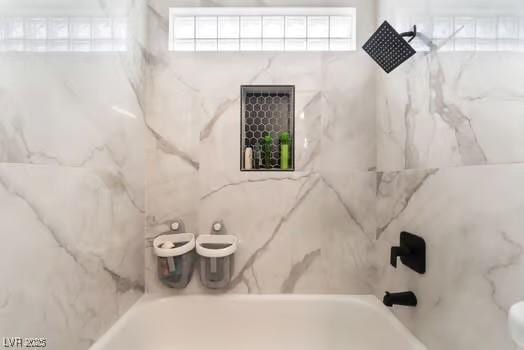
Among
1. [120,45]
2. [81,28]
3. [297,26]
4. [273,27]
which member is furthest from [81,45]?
[297,26]

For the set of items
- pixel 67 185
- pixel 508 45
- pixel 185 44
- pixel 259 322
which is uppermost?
pixel 185 44

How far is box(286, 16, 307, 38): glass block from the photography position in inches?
61.3

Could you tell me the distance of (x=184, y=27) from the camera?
1.55 m

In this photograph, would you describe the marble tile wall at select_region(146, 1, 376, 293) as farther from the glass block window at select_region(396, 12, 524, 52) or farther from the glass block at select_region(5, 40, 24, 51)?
the glass block at select_region(5, 40, 24, 51)

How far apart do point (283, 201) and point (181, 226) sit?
58cm

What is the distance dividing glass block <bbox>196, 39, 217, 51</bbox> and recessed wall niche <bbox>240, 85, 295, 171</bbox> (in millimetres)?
322

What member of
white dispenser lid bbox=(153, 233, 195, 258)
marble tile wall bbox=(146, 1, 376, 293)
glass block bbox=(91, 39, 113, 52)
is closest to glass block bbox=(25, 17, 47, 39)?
A: glass block bbox=(91, 39, 113, 52)

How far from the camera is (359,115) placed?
1493 mm

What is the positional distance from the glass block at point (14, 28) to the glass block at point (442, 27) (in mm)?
1293

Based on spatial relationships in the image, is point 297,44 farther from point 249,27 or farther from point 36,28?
point 36,28

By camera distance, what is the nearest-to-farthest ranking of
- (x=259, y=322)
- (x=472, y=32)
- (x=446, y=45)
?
(x=472, y=32)
(x=446, y=45)
(x=259, y=322)

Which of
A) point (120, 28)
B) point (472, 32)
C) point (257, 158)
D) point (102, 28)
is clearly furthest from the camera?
point (257, 158)

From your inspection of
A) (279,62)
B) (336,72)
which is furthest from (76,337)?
(336,72)

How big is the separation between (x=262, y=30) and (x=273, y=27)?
7cm
